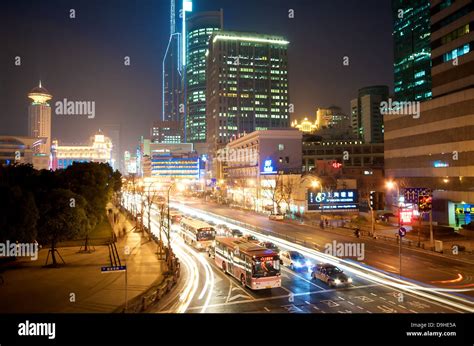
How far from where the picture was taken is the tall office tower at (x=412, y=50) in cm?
17350

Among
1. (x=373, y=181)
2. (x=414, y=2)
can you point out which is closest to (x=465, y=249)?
(x=373, y=181)

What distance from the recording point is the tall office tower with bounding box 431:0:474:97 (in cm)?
5378

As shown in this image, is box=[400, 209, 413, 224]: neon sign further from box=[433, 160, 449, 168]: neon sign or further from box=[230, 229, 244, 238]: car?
box=[433, 160, 449, 168]: neon sign

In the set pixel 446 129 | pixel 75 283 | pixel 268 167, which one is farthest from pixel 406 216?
pixel 268 167

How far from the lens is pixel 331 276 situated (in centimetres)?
2427

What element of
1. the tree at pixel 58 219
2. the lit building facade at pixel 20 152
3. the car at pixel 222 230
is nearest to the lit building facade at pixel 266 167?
the car at pixel 222 230

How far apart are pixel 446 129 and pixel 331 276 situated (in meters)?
40.1

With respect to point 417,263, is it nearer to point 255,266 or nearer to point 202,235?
point 255,266

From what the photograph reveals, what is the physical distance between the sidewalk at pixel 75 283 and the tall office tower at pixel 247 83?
475ft

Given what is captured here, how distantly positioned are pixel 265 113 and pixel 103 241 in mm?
146560

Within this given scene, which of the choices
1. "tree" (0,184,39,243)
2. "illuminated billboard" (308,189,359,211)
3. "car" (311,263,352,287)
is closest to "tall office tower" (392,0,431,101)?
"illuminated billboard" (308,189,359,211)

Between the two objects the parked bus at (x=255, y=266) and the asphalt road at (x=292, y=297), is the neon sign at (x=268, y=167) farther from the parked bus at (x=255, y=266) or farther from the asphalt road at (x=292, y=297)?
the parked bus at (x=255, y=266)

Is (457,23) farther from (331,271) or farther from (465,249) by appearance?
(331,271)

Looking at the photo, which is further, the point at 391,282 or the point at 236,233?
the point at 236,233
